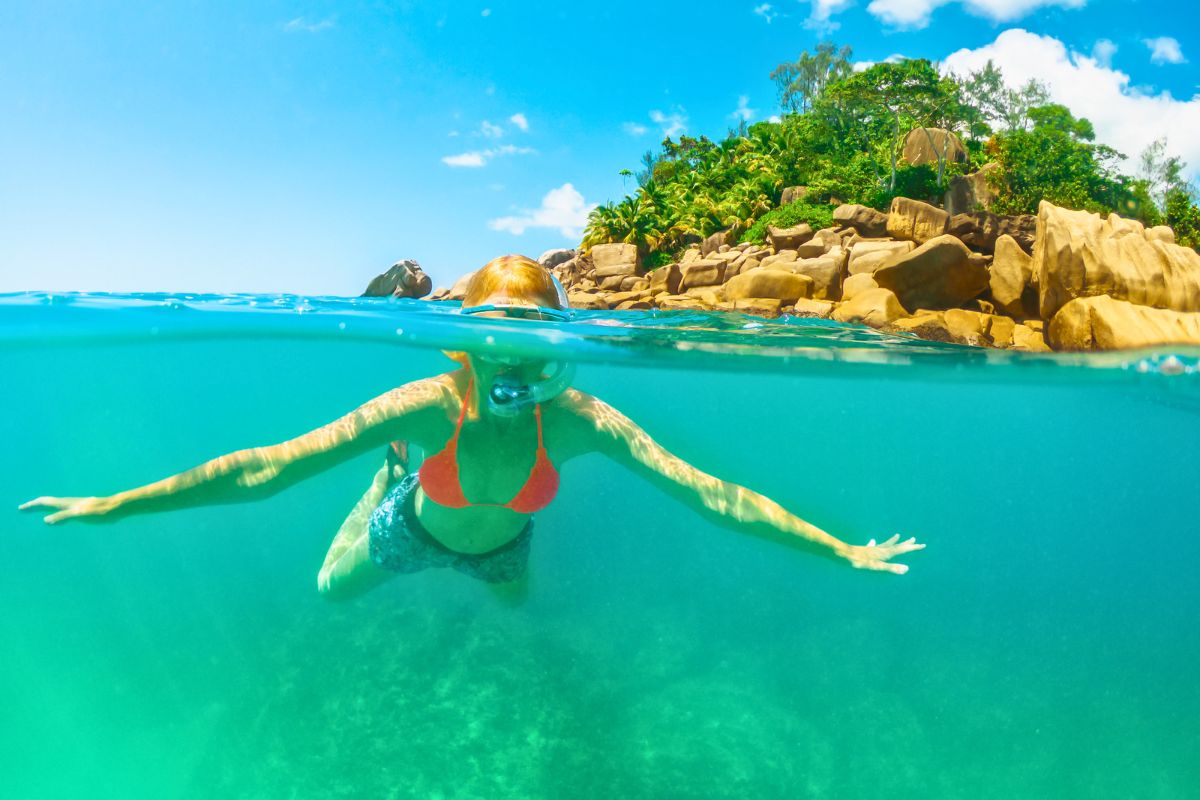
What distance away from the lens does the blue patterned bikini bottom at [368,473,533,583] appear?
15.8ft

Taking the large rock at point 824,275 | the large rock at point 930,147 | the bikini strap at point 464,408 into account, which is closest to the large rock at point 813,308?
the large rock at point 824,275

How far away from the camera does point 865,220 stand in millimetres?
27500

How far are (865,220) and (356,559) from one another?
2659 cm

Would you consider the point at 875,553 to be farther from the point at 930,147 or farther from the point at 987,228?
the point at 930,147

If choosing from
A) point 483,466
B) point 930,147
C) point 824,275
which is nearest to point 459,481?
point 483,466

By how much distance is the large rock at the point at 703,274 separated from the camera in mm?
26969

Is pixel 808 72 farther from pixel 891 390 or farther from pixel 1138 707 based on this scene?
pixel 1138 707

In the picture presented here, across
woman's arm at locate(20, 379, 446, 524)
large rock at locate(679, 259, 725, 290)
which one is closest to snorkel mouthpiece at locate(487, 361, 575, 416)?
woman's arm at locate(20, 379, 446, 524)

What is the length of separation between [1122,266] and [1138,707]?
19.5 ft

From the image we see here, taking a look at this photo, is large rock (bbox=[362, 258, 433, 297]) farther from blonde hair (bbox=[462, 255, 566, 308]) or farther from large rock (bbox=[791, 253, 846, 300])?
blonde hair (bbox=[462, 255, 566, 308])

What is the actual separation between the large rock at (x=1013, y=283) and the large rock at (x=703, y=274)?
9425 millimetres

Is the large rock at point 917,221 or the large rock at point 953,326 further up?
the large rock at point 917,221

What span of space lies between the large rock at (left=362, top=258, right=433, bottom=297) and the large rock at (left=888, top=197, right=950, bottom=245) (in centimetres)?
1812

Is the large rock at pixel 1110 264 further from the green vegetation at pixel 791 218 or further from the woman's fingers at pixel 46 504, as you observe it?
the green vegetation at pixel 791 218
